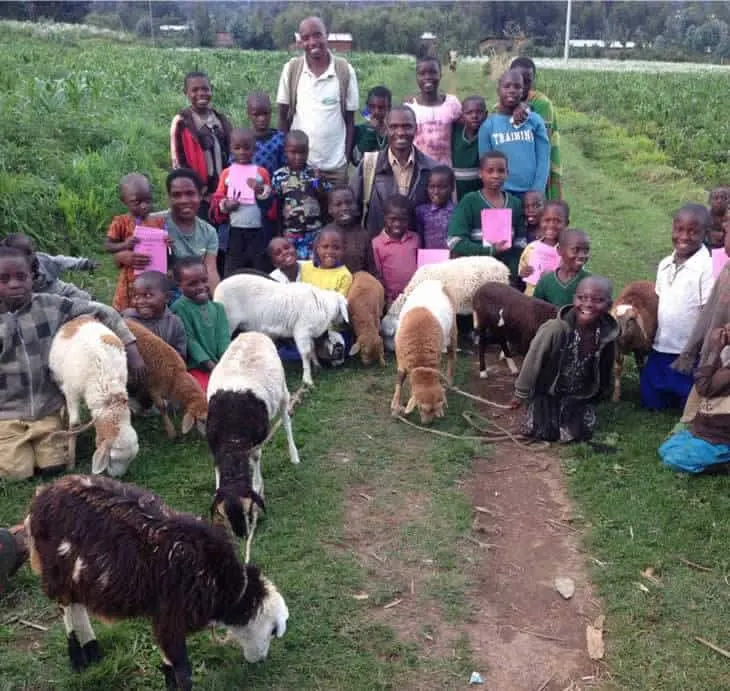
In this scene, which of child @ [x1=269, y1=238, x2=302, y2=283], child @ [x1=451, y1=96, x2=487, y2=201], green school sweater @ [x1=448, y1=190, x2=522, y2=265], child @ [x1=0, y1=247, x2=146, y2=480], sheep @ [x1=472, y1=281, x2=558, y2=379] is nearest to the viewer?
child @ [x1=0, y1=247, x2=146, y2=480]

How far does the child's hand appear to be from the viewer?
7656 mm

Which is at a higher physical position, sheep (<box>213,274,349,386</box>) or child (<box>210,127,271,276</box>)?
child (<box>210,127,271,276</box>)

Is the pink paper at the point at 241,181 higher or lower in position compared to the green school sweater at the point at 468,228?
higher

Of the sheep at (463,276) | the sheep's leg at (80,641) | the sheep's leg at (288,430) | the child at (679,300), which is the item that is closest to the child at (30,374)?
the sheep's leg at (288,430)

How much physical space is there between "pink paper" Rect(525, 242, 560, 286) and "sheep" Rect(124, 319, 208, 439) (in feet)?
11.4

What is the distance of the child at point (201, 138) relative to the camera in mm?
8195

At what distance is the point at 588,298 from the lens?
5898 millimetres

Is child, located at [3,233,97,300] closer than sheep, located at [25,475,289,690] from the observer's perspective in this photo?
No

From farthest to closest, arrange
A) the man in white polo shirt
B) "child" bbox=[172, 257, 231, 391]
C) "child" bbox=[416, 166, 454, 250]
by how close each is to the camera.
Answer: the man in white polo shirt, "child" bbox=[416, 166, 454, 250], "child" bbox=[172, 257, 231, 391]

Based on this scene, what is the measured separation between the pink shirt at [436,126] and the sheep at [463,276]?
1.57 metres

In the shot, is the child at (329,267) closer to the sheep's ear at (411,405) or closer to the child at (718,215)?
the sheep's ear at (411,405)

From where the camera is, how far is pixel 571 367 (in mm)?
6121

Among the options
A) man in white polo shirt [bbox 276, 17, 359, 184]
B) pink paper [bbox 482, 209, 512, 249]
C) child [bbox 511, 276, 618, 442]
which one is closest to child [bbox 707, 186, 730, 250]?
pink paper [bbox 482, 209, 512, 249]

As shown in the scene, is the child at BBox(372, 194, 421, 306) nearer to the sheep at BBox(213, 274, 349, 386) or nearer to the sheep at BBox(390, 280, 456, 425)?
the sheep at BBox(213, 274, 349, 386)
